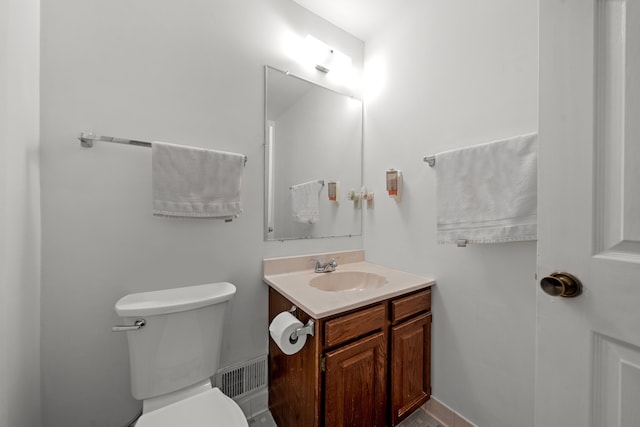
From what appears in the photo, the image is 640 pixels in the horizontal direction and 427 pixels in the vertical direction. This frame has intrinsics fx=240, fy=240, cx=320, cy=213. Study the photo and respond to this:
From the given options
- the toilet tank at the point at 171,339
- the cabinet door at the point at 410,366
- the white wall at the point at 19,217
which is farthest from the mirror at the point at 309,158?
the white wall at the point at 19,217

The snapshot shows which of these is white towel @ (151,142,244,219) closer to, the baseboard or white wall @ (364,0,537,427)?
white wall @ (364,0,537,427)

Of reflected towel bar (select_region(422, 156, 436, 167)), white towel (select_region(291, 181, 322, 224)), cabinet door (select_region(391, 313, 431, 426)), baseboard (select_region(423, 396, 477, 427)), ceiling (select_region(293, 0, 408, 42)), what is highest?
ceiling (select_region(293, 0, 408, 42))

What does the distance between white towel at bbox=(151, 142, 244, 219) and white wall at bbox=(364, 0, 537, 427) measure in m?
1.02

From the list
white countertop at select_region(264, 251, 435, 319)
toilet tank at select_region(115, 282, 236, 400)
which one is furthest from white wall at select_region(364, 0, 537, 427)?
toilet tank at select_region(115, 282, 236, 400)

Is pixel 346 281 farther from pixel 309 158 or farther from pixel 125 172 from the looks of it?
pixel 125 172

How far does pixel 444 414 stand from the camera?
4.34ft

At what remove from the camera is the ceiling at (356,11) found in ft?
5.04

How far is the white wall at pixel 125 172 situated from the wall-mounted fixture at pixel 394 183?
0.81 metres

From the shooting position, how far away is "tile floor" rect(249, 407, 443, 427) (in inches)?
52.1

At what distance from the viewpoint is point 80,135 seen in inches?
39.9

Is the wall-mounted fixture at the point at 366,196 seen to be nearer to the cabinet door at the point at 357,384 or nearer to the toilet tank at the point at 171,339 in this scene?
the cabinet door at the point at 357,384

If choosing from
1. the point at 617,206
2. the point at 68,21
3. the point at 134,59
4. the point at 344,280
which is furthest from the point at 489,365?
the point at 68,21

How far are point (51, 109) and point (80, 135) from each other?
0.42 feet

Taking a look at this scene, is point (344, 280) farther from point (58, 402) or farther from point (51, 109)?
point (51, 109)
